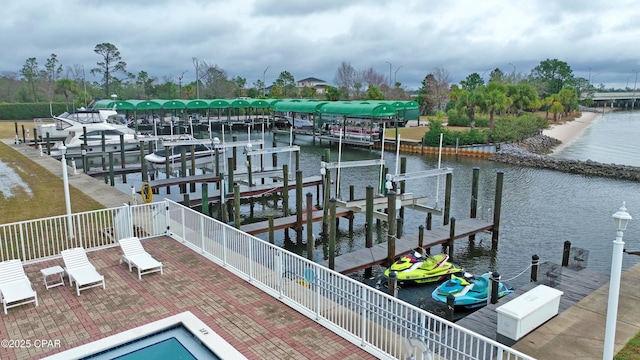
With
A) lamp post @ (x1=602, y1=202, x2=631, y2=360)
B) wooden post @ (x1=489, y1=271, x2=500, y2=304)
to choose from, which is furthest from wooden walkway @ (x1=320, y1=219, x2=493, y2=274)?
lamp post @ (x1=602, y1=202, x2=631, y2=360)

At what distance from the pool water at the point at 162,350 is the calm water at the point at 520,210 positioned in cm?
937

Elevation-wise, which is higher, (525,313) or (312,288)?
(312,288)

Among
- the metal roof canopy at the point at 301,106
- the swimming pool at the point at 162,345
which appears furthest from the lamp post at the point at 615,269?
the metal roof canopy at the point at 301,106

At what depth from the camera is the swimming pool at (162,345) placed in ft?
26.5

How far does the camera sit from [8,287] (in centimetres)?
992

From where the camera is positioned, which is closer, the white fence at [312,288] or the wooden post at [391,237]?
the white fence at [312,288]

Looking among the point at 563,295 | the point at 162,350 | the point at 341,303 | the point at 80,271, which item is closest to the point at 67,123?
the point at 80,271

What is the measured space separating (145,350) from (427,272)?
10470mm

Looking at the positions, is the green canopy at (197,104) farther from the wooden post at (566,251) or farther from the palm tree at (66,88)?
the wooden post at (566,251)

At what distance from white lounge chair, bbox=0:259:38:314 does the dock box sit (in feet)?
32.8

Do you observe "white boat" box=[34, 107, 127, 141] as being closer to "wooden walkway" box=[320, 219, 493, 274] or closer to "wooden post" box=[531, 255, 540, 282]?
"wooden walkway" box=[320, 219, 493, 274]

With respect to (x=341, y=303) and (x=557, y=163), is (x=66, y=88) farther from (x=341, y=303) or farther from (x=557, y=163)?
(x=341, y=303)

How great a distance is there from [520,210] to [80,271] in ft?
73.7

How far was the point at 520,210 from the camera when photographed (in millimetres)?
25969
